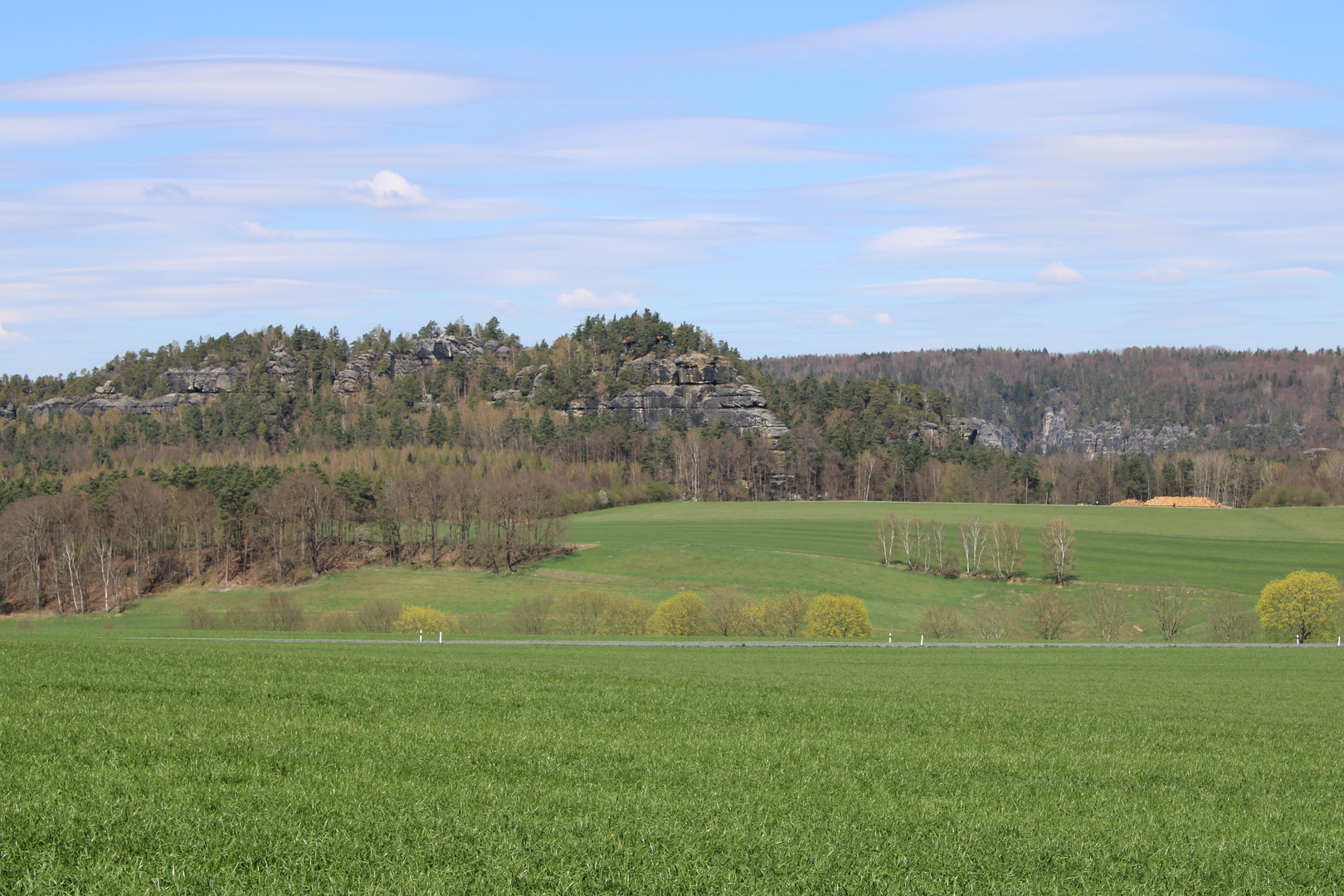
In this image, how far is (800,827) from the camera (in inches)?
414

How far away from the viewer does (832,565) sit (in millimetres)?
106062

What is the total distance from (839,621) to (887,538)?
5177cm

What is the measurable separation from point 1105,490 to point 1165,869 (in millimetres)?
194318

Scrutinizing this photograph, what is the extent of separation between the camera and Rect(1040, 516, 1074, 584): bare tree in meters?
104

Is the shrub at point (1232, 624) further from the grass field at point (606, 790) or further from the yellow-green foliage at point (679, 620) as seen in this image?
the grass field at point (606, 790)

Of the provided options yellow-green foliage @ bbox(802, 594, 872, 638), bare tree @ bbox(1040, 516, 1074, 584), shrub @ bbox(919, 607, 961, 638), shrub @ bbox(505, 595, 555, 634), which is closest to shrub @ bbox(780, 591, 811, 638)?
yellow-green foliage @ bbox(802, 594, 872, 638)

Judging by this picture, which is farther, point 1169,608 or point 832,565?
point 832,565

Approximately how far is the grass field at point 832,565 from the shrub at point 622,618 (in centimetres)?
1310

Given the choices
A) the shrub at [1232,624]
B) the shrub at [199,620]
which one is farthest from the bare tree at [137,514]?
the shrub at [1232,624]

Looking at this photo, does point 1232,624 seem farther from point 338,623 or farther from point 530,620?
point 338,623

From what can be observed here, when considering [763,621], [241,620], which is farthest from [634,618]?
[241,620]

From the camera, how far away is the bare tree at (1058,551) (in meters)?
104

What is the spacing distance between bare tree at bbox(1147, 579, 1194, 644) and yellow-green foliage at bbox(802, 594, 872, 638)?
953 inches

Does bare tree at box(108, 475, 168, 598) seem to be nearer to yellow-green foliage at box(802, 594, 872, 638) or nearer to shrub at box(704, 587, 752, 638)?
shrub at box(704, 587, 752, 638)
